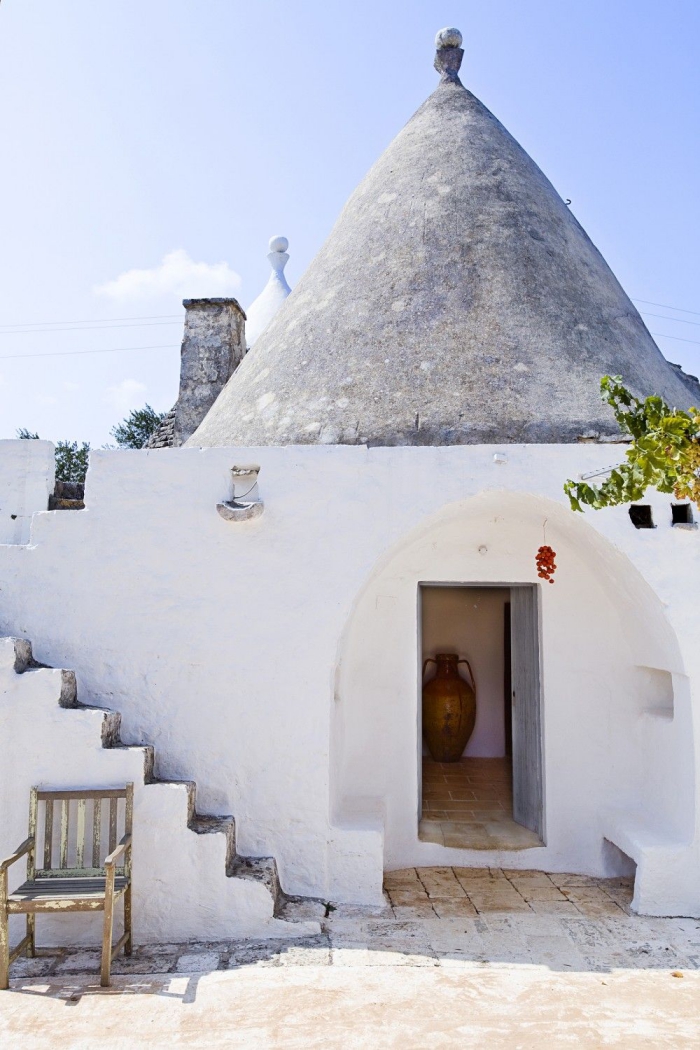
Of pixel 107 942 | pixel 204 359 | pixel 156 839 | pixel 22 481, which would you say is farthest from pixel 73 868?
pixel 204 359

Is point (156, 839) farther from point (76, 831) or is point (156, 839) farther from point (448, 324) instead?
point (448, 324)

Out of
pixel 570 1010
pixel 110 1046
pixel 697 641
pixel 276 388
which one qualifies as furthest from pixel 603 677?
pixel 110 1046

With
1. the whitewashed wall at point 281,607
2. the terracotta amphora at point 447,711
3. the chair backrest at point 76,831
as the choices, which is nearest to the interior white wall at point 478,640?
the terracotta amphora at point 447,711

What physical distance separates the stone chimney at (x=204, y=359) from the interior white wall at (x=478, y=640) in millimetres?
3509

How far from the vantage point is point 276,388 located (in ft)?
20.4

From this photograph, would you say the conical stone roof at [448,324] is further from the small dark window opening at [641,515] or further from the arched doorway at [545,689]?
the arched doorway at [545,689]

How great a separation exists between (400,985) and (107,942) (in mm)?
1531

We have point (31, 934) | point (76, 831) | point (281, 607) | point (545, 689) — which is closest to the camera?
point (31, 934)

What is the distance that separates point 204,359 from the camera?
8281mm

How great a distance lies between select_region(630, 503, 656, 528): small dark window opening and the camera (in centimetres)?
513

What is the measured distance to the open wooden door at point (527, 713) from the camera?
19.7ft

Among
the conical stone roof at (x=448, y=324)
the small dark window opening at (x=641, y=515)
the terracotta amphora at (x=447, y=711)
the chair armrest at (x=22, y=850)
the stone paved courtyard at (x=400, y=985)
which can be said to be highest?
the conical stone roof at (x=448, y=324)

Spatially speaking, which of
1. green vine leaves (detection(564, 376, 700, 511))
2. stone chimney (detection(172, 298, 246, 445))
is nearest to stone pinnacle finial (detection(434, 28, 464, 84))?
stone chimney (detection(172, 298, 246, 445))

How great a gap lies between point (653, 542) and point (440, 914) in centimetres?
275
